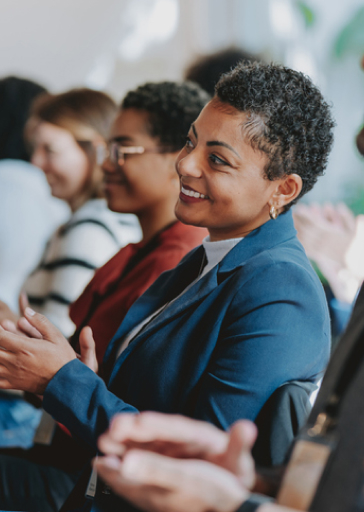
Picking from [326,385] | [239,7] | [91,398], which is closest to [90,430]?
[91,398]

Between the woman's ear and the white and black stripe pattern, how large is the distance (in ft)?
3.76

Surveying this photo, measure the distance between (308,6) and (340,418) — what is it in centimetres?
323

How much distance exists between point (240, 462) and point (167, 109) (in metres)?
1.21

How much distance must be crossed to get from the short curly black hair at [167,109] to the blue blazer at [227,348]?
643mm

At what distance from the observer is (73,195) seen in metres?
2.50

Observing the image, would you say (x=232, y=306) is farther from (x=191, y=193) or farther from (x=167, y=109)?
(x=167, y=109)

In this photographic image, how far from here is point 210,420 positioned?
3.06 feet

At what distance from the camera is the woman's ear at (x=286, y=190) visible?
108 cm

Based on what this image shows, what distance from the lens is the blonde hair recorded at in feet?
7.97

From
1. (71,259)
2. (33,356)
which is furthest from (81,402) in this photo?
(71,259)

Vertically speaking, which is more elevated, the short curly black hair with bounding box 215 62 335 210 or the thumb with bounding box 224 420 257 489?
the short curly black hair with bounding box 215 62 335 210

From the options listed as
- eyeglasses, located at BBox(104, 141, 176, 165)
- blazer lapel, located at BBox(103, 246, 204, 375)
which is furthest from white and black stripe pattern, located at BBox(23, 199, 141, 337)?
blazer lapel, located at BBox(103, 246, 204, 375)

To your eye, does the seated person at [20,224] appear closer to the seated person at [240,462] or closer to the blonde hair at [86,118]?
the blonde hair at [86,118]

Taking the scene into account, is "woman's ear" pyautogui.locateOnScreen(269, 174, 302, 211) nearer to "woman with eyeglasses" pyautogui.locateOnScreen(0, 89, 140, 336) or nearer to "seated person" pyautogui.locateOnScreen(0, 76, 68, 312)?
"woman with eyeglasses" pyautogui.locateOnScreen(0, 89, 140, 336)
